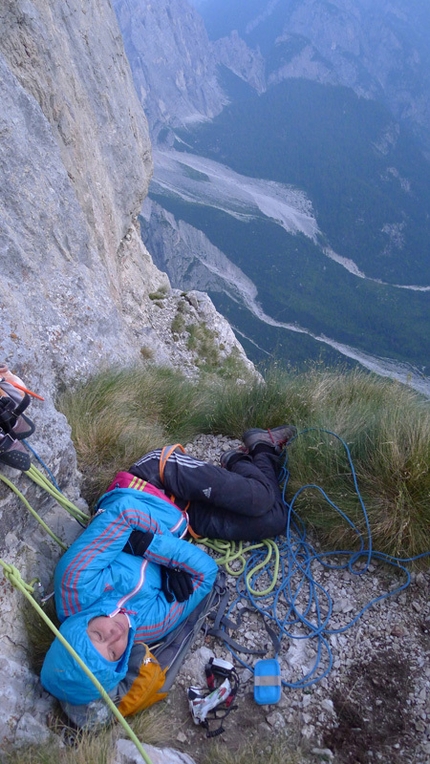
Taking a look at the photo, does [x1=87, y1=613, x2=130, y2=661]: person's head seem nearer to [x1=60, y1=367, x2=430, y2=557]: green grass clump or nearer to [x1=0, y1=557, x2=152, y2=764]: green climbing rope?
[x1=0, y1=557, x2=152, y2=764]: green climbing rope

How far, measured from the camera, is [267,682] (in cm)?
316

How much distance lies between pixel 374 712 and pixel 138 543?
187 cm

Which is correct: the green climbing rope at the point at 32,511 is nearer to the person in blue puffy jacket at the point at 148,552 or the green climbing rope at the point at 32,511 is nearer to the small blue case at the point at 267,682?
the person in blue puffy jacket at the point at 148,552

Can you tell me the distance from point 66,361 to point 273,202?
577 feet

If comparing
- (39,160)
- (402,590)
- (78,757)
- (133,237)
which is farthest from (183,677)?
(133,237)

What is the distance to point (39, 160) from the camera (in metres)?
7.09

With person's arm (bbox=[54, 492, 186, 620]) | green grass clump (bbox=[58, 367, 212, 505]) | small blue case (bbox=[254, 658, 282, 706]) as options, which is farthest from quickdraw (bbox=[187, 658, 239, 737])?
green grass clump (bbox=[58, 367, 212, 505])

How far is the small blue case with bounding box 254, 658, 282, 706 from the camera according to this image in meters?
3.08

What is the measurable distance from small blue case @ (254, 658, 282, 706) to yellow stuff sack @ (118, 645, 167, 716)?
62 cm

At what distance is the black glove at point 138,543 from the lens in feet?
11.2

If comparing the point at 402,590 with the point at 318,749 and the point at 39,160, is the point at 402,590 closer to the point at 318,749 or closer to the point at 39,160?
the point at 318,749

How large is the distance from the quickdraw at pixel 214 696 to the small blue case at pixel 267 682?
0.14 meters

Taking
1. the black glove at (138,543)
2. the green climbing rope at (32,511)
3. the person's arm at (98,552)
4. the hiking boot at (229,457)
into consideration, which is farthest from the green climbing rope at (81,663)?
the hiking boot at (229,457)

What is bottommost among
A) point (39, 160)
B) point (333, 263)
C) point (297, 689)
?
point (333, 263)
